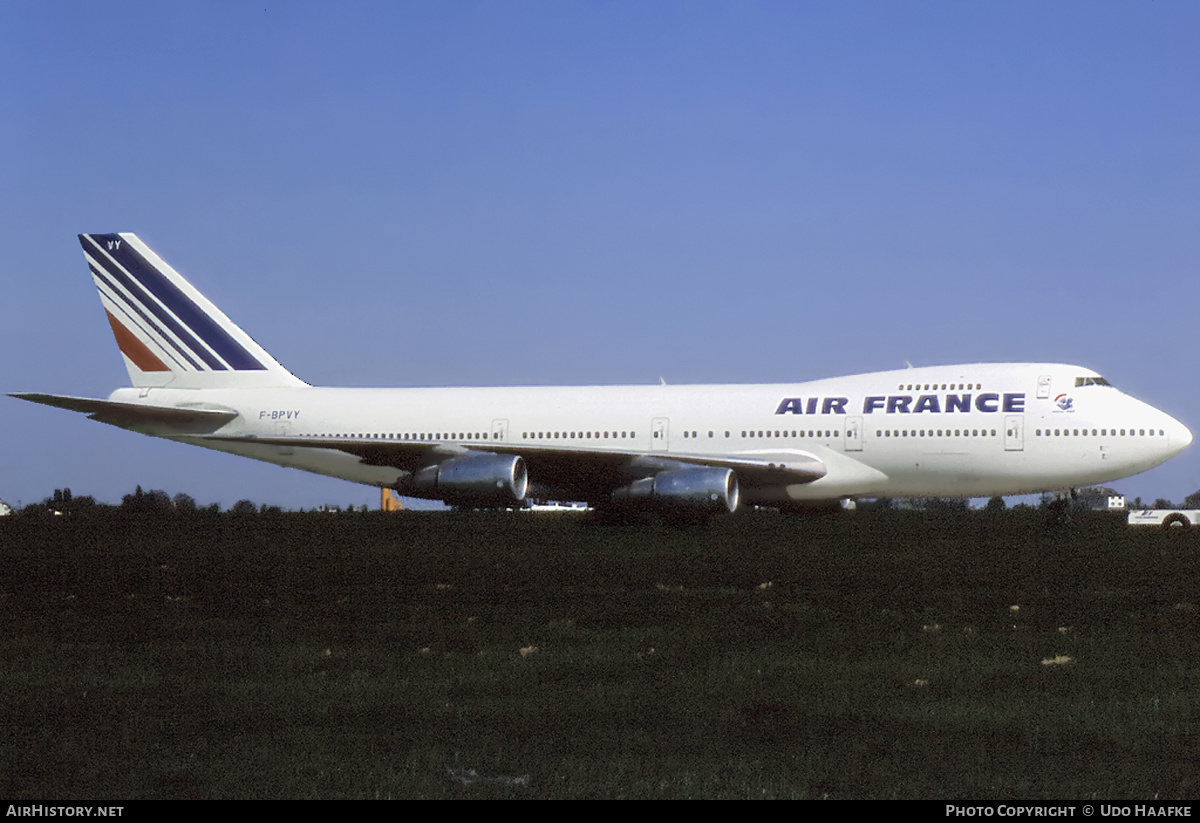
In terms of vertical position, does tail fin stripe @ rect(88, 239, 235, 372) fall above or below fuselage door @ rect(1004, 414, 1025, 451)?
above

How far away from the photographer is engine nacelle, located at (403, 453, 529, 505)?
28906 mm

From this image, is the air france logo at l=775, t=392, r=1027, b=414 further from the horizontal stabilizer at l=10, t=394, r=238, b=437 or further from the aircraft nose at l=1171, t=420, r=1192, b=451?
the horizontal stabilizer at l=10, t=394, r=238, b=437

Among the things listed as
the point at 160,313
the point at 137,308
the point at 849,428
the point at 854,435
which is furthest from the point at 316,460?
the point at 854,435

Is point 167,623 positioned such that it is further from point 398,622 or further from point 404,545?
point 404,545

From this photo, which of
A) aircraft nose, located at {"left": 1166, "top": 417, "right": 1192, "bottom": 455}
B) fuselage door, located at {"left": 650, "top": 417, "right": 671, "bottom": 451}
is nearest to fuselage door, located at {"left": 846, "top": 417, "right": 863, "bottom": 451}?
fuselage door, located at {"left": 650, "top": 417, "right": 671, "bottom": 451}

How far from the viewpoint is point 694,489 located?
91.3 ft

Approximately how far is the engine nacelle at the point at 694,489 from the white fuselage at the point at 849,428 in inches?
76.2

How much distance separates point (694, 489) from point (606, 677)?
61.5 feet

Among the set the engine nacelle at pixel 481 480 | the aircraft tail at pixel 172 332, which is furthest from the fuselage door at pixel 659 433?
the aircraft tail at pixel 172 332

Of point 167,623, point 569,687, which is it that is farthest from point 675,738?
point 167,623

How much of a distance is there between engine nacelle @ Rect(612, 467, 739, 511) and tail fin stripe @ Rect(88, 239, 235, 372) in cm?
1656

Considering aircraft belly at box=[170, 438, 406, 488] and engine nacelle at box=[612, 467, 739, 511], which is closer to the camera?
engine nacelle at box=[612, 467, 739, 511]

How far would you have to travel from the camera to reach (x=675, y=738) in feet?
23.7

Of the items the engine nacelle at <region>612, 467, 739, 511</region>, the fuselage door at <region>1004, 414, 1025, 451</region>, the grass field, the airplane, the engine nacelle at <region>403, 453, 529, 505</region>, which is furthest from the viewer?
the fuselage door at <region>1004, 414, 1025, 451</region>
